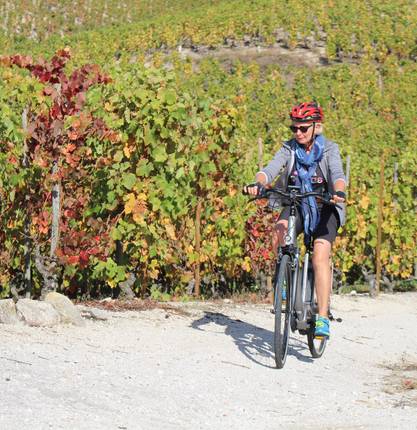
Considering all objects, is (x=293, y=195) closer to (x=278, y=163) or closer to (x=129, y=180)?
(x=278, y=163)

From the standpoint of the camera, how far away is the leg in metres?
5.77

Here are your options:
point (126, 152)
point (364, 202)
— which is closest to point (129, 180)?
point (126, 152)

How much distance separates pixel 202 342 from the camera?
6152 millimetres

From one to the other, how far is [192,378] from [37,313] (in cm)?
134

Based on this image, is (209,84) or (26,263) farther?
(209,84)

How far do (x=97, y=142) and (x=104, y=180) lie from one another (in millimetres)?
350

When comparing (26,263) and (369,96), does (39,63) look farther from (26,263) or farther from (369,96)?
(369,96)

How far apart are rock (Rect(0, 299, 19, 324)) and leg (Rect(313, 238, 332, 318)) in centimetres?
199

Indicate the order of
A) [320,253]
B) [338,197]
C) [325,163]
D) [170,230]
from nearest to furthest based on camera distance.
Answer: [338,197] → [320,253] → [325,163] → [170,230]

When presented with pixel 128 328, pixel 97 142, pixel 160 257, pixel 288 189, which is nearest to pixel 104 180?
pixel 97 142

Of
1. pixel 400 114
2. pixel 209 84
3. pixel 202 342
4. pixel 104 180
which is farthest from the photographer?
pixel 209 84

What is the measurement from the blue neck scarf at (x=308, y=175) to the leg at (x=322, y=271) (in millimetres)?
134

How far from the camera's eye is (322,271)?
5793 mm

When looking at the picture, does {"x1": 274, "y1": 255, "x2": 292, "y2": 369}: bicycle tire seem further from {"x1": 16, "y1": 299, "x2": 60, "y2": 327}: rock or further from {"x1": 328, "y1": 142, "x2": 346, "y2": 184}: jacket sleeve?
{"x1": 16, "y1": 299, "x2": 60, "y2": 327}: rock
